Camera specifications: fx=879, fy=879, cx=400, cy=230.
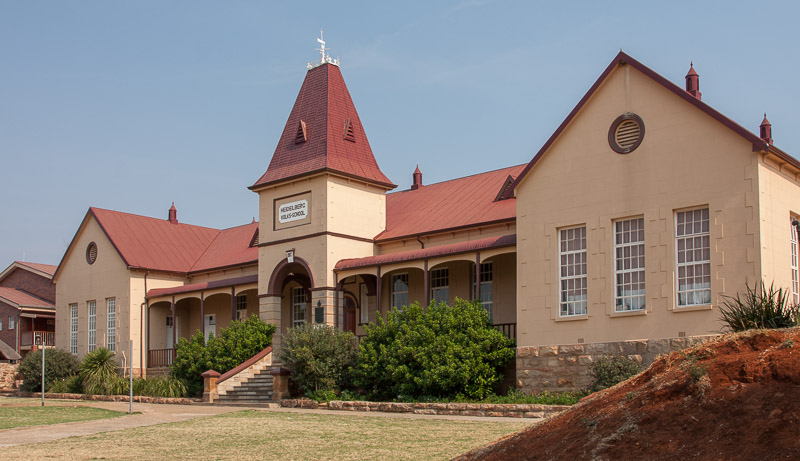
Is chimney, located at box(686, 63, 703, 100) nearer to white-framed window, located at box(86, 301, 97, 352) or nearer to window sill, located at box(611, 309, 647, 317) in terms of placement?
window sill, located at box(611, 309, 647, 317)

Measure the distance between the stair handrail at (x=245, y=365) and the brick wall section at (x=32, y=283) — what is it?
21.4m

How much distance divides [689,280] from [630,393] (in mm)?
11338

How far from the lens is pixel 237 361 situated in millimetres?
30609

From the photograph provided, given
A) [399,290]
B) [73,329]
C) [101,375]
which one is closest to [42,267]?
[73,329]

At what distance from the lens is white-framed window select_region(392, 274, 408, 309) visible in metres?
30.7

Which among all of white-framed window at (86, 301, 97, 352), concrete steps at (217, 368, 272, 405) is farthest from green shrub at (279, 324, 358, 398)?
white-framed window at (86, 301, 97, 352)

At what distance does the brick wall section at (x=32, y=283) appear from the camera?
156ft

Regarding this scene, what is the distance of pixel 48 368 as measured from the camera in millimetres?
36469

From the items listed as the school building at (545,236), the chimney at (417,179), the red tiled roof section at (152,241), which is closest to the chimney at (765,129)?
the school building at (545,236)

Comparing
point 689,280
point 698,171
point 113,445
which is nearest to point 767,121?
point 698,171

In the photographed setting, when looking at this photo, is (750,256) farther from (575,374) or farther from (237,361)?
(237,361)

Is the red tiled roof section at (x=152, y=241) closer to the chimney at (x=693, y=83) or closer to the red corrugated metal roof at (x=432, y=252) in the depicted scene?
the red corrugated metal roof at (x=432, y=252)

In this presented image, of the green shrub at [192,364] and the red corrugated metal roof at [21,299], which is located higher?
the red corrugated metal roof at [21,299]

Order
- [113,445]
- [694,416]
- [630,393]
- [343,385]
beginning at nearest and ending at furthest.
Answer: [694,416], [630,393], [113,445], [343,385]
